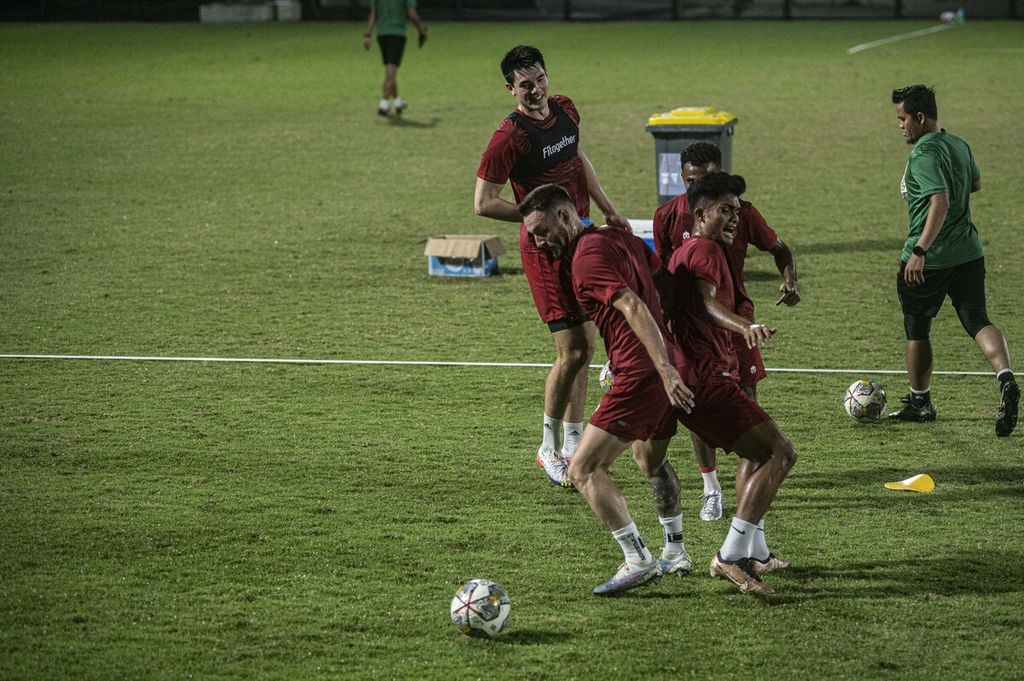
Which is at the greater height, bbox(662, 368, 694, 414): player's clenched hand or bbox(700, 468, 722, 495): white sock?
bbox(662, 368, 694, 414): player's clenched hand

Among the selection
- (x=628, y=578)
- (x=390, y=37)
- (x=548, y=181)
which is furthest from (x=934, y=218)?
(x=390, y=37)

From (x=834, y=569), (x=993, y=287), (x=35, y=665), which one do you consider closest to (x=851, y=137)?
(x=993, y=287)

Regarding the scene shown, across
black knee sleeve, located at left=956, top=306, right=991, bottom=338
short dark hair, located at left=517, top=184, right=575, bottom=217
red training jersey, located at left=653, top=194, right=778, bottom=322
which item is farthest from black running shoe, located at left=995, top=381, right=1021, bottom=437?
short dark hair, located at left=517, top=184, right=575, bottom=217

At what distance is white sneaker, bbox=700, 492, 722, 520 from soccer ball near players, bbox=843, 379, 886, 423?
6.40ft

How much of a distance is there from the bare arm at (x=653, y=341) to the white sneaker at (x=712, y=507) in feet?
4.81

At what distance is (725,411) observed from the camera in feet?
21.3

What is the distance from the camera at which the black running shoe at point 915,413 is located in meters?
9.18

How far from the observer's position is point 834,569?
6.84 meters

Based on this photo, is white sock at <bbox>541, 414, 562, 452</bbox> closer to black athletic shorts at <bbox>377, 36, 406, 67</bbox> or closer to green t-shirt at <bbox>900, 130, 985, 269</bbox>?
green t-shirt at <bbox>900, 130, 985, 269</bbox>

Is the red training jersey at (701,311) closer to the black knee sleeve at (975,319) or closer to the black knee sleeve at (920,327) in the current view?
the black knee sleeve at (920,327)

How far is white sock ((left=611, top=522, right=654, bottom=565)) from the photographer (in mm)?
6520

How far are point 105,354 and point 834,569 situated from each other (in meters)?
6.38

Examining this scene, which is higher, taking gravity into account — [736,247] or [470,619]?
[736,247]

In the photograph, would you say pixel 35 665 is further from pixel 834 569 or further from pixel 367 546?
pixel 834 569
